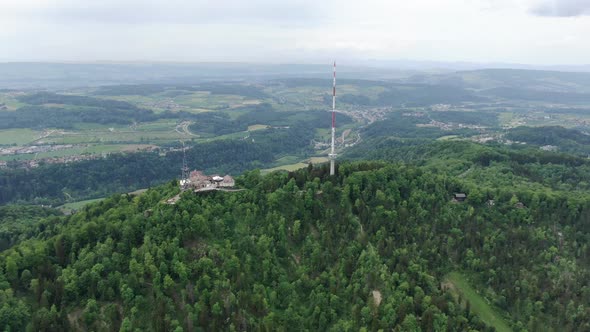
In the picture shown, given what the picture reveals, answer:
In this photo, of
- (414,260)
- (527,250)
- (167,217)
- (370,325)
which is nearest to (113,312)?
(167,217)

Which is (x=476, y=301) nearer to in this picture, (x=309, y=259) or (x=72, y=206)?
(x=309, y=259)

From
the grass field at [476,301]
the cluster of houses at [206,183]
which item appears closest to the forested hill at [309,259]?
the grass field at [476,301]

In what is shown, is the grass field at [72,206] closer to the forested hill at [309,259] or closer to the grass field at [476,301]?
the forested hill at [309,259]

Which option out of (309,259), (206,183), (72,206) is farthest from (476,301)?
(72,206)

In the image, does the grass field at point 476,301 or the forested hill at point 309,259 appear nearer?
the forested hill at point 309,259

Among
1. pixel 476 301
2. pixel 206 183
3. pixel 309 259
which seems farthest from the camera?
pixel 206 183

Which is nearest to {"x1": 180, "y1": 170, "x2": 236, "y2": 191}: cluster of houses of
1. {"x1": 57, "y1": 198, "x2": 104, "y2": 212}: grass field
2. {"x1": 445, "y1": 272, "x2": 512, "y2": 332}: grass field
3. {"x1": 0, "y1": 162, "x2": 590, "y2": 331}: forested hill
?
{"x1": 0, "y1": 162, "x2": 590, "y2": 331}: forested hill

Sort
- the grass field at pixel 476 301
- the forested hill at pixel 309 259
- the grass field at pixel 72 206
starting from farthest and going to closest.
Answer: the grass field at pixel 72 206
the grass field at pixel 476 301
the forested hill at pixel 309 259
